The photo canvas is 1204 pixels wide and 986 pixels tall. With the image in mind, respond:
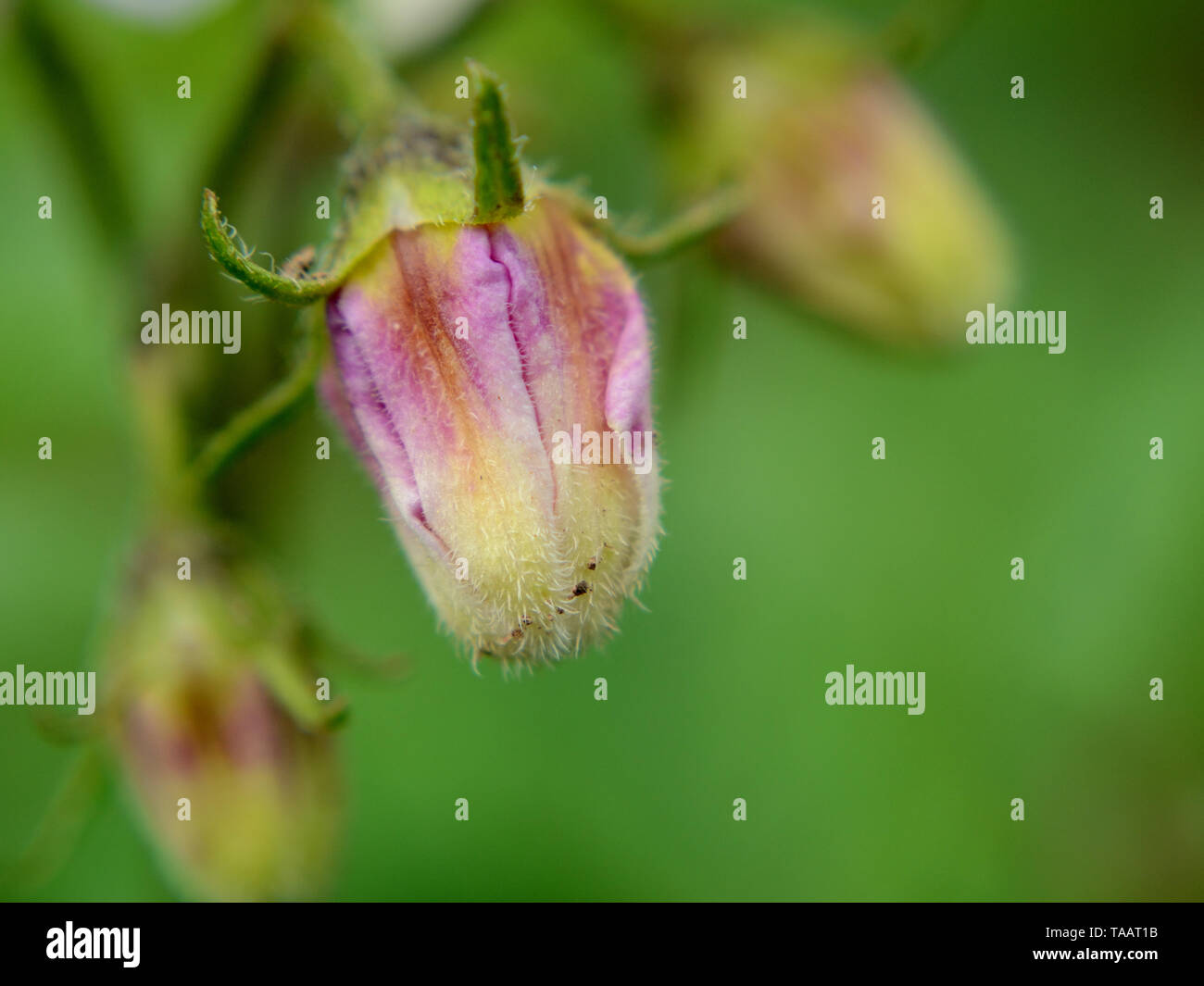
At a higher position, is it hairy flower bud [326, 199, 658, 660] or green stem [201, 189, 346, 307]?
green stem [201, 189, 346, 307]

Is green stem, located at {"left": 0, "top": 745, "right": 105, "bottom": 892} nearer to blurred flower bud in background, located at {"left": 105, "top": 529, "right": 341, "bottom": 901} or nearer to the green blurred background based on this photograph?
blurred flower bud in background, located at {"left": 105, "top": 529, "right": 341, "bottom": 901}

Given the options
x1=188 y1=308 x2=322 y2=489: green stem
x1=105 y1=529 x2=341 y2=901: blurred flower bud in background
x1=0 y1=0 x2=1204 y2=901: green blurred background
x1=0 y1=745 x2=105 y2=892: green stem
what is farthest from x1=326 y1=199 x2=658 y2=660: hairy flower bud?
x1=0 y1=0 x2=1204 y2=901: green blurred background

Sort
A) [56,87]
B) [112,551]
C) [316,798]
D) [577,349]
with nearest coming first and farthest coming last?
[577,349] < [316,798] < [56,87] < [112,551]

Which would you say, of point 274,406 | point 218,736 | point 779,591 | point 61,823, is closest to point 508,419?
point 274,406

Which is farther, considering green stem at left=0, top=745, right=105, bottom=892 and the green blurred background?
the green blurred background

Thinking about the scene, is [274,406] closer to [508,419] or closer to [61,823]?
[508,419]

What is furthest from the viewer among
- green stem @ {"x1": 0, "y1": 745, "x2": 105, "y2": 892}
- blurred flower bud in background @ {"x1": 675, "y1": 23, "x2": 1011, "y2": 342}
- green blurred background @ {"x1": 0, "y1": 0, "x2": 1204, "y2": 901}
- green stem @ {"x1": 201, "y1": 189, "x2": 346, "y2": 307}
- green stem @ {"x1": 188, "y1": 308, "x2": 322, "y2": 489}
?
green blurred background @ {"x1": 0, "y1": 0, "x2": 1204, "y2": 901}
